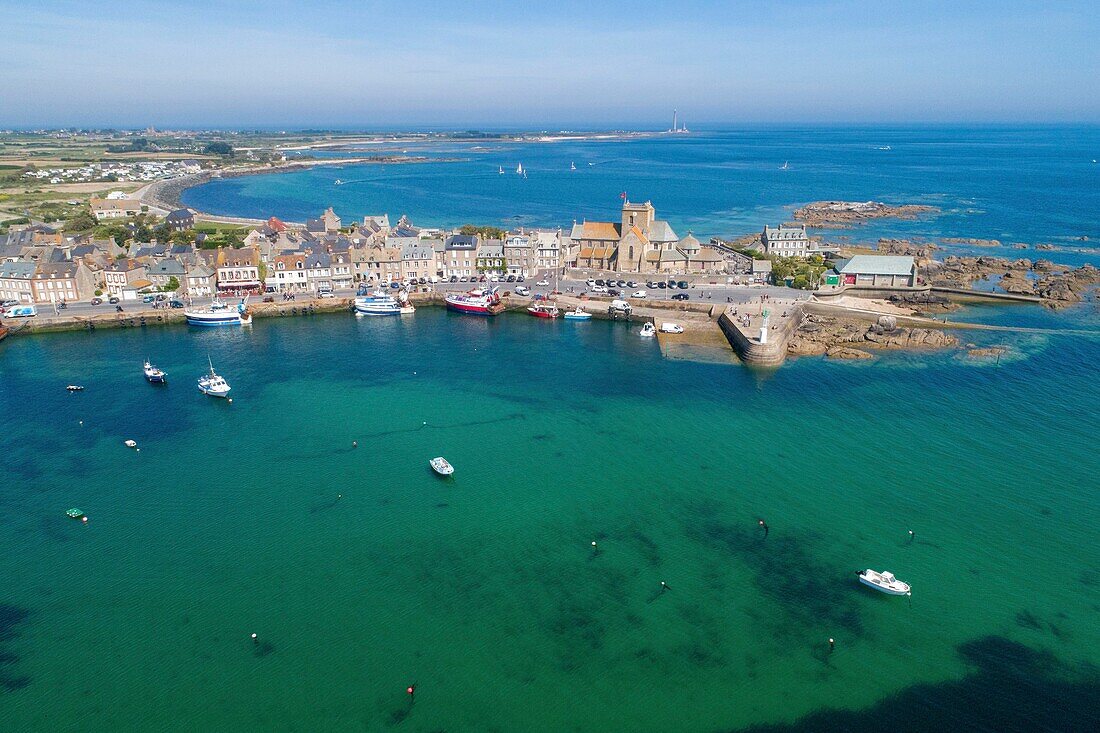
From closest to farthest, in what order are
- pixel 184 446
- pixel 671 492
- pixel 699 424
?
1. pixel 671 492
2. pixel 184 446
3. pixel 699 424

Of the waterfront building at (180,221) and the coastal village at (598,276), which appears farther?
the waterfront building at (180,221)

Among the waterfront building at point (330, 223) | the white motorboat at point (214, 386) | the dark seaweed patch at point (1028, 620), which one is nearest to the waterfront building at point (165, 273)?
the waterfront building at point (330, 223)

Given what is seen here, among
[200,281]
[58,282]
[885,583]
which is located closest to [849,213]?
[200,281]

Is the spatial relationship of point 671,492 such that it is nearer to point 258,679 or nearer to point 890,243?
point 258,679

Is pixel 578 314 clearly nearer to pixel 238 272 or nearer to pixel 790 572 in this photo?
pixel 238 272

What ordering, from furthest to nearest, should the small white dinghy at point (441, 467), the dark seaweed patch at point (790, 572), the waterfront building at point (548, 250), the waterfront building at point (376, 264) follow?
the waterfront building at point (548, 250), the waterfront building at point (376, 264), the small white dinghy at point (441, 467), the dark seaweed patch at point (790, 572)

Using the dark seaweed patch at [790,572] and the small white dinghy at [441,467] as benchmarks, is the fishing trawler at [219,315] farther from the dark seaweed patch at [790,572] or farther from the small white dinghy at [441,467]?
the dark seaweed patch at [790,572]

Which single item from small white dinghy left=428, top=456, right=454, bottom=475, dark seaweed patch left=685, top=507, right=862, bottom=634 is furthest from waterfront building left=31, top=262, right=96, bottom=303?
dark seaweed patch left=685, top=507, right=862, bottom=634

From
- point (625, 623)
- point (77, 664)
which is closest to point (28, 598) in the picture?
point (77, 664)
